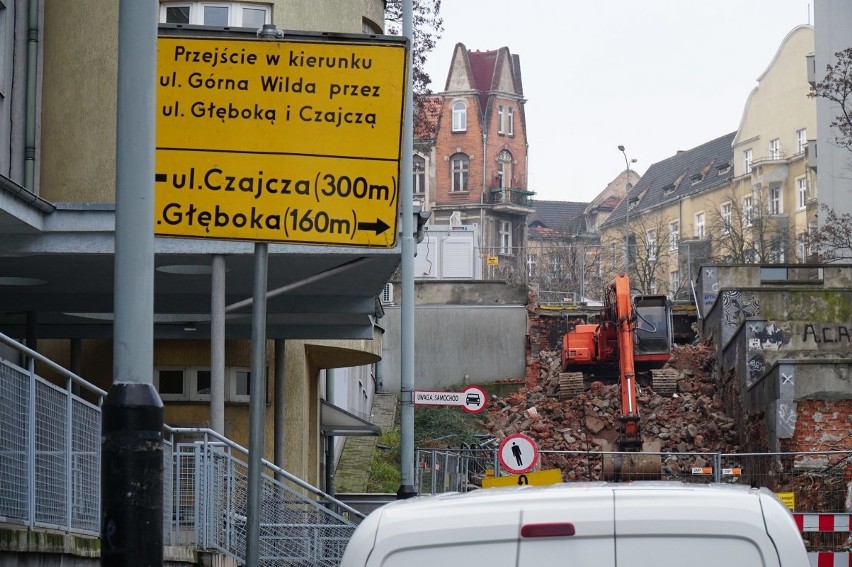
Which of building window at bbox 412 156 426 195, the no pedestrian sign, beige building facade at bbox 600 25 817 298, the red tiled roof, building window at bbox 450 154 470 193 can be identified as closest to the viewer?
the no pedestrian sign

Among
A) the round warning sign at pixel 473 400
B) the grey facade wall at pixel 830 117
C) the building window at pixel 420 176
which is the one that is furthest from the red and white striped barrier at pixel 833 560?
the building window at pixel 420 176

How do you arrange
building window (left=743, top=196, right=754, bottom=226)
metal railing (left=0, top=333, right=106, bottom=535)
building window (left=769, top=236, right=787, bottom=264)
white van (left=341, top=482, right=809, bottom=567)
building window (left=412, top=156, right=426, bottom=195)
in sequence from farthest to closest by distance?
building window (left=412, top=156, right=426, bottom=195), building window (left=743, top=196, right=754, bottom=226), building window (left=769, top=236, right=787, bottom=264), metal railing (left=0, top=333, right=106, bottom=535), white van (left=341, top=482, right=809, bottom=567)

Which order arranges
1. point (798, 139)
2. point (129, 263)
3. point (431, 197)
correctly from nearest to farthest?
1. point (129, 263)
2. point (798, 139)
3. point (431, 197)

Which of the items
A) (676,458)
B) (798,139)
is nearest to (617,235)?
(798,139)

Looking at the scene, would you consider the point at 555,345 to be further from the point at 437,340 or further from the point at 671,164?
the point at 671,164

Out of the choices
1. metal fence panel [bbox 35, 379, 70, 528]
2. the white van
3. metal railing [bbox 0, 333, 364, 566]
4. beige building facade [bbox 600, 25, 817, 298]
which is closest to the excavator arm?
metal railing [bbox 0, 333, 364, 566]

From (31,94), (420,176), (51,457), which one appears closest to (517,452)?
(31,94)

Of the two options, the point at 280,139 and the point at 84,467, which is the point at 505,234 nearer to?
the point at 84,467

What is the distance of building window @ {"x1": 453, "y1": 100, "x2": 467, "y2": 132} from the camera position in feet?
356

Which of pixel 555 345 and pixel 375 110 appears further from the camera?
pixel 555 345

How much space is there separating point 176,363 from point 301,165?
52.6ft

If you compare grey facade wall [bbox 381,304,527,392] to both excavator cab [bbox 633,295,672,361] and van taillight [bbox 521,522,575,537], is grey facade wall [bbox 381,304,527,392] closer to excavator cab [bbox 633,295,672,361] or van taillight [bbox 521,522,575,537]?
excavator cab [bbox 633,295,672,361]

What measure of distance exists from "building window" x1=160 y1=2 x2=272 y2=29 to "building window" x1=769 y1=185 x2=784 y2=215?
251 ft

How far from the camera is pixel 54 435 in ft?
38.4
